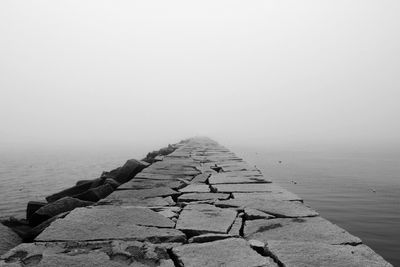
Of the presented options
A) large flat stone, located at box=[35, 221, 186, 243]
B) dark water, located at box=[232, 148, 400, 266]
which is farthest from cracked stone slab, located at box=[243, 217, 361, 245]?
dark water, located at box=[232, 148, 400, 266]

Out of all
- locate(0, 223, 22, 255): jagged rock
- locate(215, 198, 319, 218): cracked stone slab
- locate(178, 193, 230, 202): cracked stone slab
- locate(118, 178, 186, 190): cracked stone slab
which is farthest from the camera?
locate(118, 178, 186, 190): cracked stone slab

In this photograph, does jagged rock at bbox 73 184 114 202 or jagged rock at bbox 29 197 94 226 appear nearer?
jagged rock at bbox 29 197 94 226

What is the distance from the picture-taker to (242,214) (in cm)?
254

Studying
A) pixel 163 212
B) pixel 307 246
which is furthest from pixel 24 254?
pixel 307 246

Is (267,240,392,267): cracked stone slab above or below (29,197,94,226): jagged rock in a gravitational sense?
above

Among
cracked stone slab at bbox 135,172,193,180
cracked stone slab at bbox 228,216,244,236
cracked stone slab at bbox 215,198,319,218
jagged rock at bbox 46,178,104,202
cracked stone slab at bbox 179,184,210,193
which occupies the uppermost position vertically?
cracked stone slab at bbox 135,172,193,180

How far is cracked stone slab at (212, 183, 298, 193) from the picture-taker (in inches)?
135

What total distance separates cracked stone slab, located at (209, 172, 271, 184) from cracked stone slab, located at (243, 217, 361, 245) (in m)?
1.53

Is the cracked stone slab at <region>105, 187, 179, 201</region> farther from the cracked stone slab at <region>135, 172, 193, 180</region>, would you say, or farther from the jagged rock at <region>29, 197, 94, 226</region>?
the cracked stone slab at <region>135, 172, 193, 180</region>

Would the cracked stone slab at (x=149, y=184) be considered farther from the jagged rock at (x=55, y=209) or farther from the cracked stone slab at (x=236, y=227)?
the cracked stone slab at (x=236, y=227)

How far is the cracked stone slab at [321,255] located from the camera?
5.44ft

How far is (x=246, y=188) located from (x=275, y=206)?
2.59 feet

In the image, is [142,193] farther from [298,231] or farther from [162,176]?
[298,231]

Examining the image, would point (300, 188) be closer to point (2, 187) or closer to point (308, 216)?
point (308, 216)
